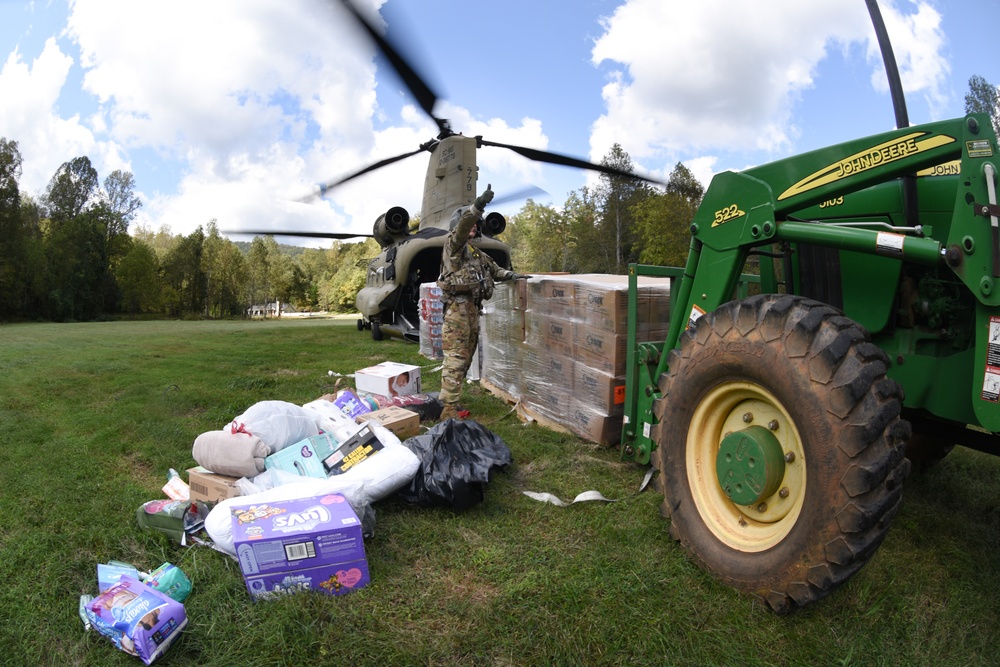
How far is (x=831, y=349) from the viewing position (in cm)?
203

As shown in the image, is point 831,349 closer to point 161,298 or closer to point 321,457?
point 321,457

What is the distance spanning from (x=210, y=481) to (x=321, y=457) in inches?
24.1

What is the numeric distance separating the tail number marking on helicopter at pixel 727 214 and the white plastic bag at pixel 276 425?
2808mm

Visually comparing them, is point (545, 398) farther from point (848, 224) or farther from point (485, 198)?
point (848, 224)

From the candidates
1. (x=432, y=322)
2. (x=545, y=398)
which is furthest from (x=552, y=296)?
(x=432, y=322)

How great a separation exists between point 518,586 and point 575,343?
2531 mm

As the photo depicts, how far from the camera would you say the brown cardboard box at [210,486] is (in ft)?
10.3

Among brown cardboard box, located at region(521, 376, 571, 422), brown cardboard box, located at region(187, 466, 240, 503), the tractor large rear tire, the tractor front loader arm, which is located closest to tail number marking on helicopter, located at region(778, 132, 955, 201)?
the tractor front loader arm

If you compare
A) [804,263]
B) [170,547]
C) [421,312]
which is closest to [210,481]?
[170,547]

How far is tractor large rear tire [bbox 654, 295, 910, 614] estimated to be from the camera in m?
1.95

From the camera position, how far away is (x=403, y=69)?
7078 mm

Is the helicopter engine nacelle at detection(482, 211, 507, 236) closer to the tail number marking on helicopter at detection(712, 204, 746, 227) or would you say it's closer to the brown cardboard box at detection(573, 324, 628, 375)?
the brown cardboard box at detection(573, 324, 628, 375)

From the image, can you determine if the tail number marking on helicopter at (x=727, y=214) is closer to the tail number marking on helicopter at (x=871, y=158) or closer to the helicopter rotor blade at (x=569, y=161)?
the tail number marking on helicopter at (x=871, y=158)

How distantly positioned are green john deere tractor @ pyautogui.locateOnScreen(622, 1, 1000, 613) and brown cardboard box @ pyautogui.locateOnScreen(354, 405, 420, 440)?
7.20ft
